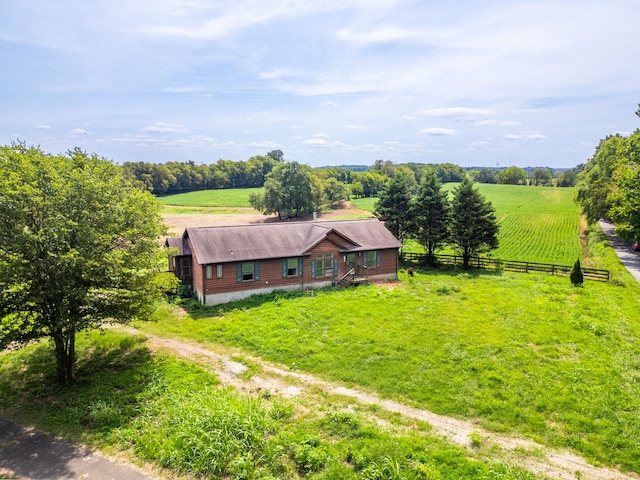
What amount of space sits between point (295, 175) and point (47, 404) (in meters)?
60.5

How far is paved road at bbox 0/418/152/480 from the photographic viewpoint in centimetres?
1017

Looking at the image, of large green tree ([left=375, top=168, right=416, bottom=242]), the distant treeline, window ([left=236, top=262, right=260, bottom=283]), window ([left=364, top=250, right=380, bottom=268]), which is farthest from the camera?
the distant treeline

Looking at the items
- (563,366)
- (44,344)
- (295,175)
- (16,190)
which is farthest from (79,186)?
(295,175)

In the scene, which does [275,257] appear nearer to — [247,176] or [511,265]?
[511,265]

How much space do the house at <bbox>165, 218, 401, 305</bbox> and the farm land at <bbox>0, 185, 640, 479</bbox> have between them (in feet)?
5.86

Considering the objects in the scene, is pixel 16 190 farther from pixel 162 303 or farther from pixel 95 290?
pixel 162 303

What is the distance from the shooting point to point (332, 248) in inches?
1121

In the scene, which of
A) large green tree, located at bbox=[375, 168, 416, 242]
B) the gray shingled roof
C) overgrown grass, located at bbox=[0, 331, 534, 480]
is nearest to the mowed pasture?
large green tree, located at bbox=[375, 168, 416, 242]

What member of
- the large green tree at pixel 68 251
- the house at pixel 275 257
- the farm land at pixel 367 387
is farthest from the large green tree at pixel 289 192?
the large green tree at pixel 68 251

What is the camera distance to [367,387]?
14.4m

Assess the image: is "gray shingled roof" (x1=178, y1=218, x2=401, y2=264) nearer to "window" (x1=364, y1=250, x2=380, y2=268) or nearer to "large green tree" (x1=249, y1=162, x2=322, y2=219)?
"window" (x1=364, y1=250, x2=380, y2=268)

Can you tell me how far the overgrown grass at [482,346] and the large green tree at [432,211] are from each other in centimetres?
857

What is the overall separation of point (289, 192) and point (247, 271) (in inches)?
1793

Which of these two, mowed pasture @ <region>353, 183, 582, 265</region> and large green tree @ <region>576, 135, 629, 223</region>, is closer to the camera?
large green tree @ <region>576, 135, 629, 223</region>
